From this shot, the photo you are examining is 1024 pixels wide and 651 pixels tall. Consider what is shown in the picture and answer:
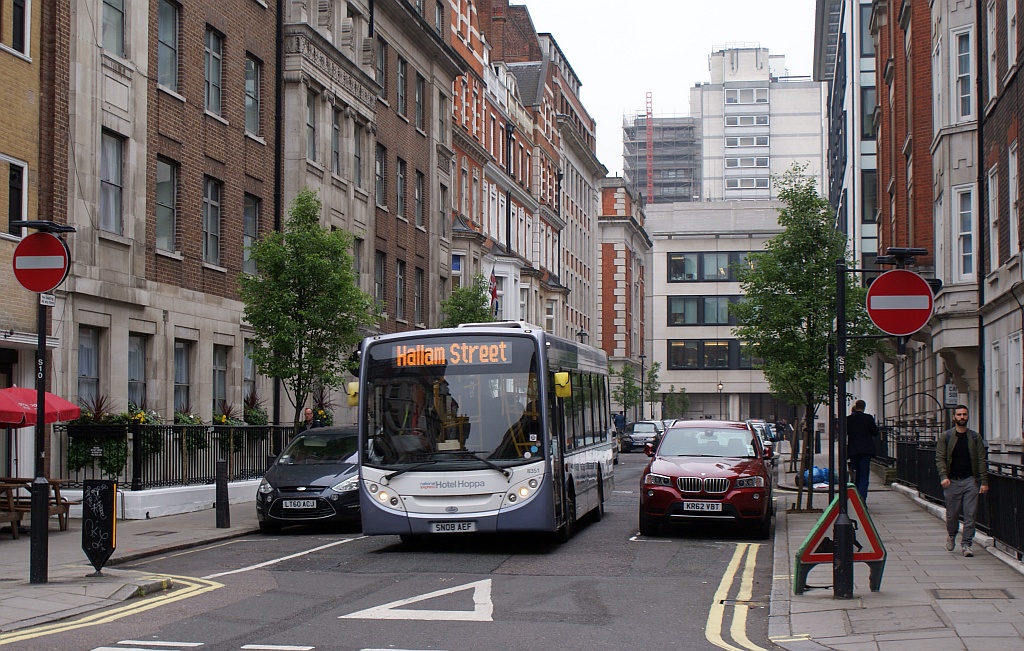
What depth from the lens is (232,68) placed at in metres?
29.2

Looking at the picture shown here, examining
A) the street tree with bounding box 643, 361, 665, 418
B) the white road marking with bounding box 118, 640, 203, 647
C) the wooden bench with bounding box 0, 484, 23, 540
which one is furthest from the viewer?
the street tree with bounding box 643, 361, 665, 418

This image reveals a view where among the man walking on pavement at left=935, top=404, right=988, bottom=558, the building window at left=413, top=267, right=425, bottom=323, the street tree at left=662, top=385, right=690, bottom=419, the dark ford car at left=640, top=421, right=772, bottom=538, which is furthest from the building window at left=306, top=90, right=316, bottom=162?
the street tree at left=662, top=385, right=690, bottom=419

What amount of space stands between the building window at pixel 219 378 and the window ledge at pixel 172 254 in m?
2.72

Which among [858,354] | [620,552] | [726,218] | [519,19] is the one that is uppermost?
[519,19]

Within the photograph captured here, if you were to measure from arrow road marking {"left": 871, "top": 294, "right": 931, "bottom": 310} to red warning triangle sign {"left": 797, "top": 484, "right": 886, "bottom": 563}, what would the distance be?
1695 mm

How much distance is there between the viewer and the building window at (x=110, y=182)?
23719 mm

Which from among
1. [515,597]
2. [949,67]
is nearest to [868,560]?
[515,597]

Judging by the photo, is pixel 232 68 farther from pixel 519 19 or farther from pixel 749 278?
pixel 519 19

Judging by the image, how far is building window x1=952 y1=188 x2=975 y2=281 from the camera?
27234mm

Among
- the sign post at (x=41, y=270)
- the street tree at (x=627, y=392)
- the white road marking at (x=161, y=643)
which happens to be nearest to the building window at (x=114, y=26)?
the sign post at (x=41, y=270)

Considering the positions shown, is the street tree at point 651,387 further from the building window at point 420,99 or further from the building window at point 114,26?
the building window at point 114,26

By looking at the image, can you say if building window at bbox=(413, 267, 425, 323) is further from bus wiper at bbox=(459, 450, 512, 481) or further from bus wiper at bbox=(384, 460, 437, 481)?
bus wiper at bbox=(459, 450, 512, 481)

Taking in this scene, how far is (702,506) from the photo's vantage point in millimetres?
18031

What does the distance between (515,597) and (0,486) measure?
9084mm
